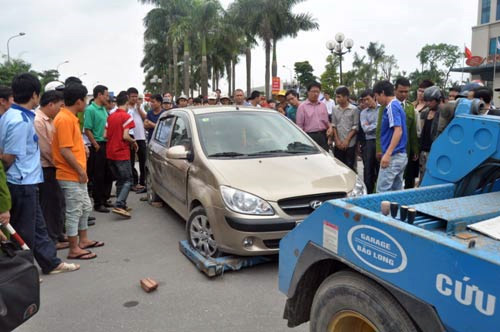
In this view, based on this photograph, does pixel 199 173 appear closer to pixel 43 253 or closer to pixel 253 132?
pixel 253 132

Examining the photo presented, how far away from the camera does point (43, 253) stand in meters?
4.06

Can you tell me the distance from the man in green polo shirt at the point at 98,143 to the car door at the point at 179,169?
1588 mm

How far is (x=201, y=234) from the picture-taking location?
4332mm

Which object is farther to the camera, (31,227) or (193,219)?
(193,219)

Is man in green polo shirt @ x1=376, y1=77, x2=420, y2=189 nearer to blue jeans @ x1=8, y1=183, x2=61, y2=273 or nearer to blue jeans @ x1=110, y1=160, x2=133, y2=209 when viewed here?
blue jeans @ x1=110, y1=160, x2=133, y2=209

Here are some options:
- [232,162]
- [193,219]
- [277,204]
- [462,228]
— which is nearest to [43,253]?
[193,219]

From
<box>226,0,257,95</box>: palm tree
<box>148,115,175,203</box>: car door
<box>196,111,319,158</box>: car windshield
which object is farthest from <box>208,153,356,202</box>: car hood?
<box>226,0,257,95</box>: palm tree

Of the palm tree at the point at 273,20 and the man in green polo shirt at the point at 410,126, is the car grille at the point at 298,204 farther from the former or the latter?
the palm tree at the point at 273,20

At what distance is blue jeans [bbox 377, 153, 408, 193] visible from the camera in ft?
16.8

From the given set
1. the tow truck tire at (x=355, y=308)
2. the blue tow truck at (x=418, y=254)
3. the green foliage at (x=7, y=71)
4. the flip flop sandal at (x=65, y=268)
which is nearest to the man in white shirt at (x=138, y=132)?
the flip flop sandal at (x=65, y=268)

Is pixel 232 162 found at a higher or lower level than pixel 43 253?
higher

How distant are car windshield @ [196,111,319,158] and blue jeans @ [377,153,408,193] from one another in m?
0.95

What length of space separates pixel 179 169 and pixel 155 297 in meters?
1.82

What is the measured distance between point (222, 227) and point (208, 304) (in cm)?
76
